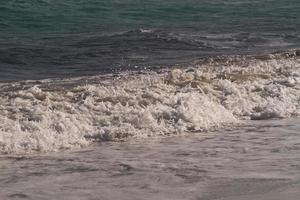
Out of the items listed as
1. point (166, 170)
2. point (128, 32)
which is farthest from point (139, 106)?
point (128, 32)

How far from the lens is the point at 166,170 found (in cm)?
705

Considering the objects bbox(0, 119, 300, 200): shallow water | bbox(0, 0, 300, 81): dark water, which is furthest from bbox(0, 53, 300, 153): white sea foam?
bbox(0, 0, 300, 81): dark water

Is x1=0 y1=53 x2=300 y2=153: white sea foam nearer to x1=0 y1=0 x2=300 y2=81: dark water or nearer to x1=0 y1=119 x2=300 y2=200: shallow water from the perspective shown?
x1=0 y1=119 x2=300 y2=200: shallow water

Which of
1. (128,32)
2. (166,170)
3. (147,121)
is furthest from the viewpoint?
(128,32)

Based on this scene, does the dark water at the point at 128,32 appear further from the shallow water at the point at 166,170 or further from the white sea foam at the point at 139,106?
the shallow water at the point at 166,170

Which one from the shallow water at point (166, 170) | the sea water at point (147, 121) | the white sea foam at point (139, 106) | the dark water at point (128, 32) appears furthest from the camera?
the dark water at point (128, 32)

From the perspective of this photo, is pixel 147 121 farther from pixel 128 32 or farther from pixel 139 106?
pixel 128 32

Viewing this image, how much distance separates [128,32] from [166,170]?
1923 cm

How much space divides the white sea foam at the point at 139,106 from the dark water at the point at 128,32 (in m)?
4.18

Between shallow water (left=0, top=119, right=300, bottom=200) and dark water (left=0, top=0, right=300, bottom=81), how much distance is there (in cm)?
853

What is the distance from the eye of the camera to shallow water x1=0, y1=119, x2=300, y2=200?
620 cm

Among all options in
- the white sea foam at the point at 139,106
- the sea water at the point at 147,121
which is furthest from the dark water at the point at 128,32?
the white sea foam at the point at 139,106

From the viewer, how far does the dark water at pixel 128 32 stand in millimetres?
19062

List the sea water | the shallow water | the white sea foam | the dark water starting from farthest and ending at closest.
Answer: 1. the dark water
2. the white sea foam
3. the sea water
4. the shallow water
